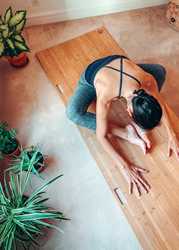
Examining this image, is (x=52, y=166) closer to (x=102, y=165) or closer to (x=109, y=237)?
(x=102, y=165)

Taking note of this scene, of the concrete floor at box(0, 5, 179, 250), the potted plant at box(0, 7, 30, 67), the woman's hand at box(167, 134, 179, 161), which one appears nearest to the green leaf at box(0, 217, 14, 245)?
the concrete floor at box(0, 5, 179, 250)

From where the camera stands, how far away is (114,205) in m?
1.56

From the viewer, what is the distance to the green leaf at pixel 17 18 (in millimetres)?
1636

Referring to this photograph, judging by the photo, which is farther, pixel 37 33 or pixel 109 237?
pixel 37 33

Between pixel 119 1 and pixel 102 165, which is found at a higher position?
pixel 119 1

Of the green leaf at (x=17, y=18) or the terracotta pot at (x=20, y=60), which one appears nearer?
the green leaf at (x=17, y=18)

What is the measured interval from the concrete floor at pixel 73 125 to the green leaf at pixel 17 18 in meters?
0.58

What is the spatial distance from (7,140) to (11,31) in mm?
1030

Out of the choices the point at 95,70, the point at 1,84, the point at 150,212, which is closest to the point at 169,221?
the point at 150,212

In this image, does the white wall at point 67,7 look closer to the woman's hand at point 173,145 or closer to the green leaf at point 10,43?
the green leaf at point 10,43

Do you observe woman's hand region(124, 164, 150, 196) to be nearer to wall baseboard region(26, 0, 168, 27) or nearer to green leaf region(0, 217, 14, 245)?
green leaf region(0, 217, 14, 245)

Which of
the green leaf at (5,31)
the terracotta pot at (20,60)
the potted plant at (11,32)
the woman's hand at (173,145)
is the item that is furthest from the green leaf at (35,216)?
the terracotta pot at (20,60)

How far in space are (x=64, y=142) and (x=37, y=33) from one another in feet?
5.31

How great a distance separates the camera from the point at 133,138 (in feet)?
4.88
